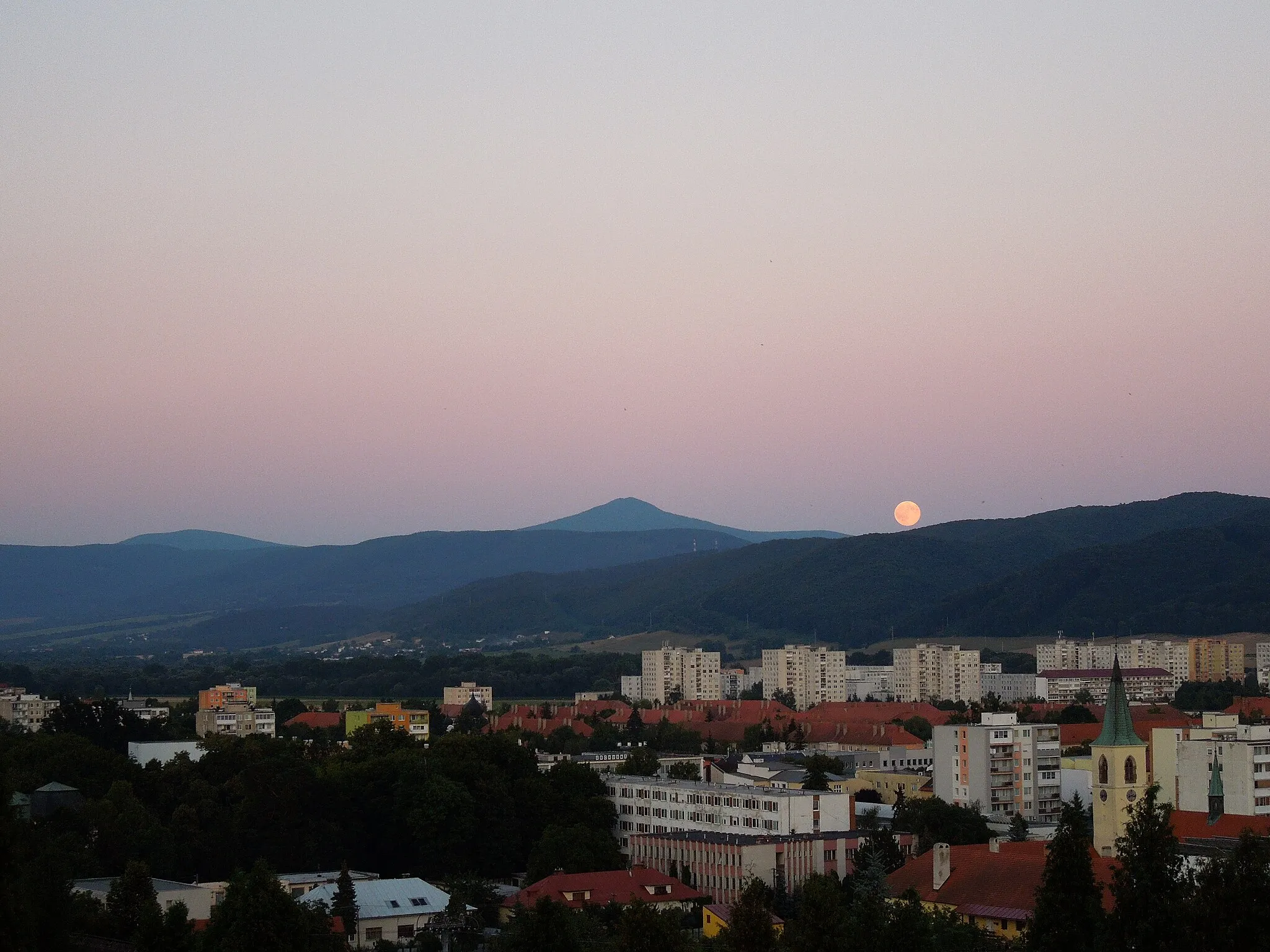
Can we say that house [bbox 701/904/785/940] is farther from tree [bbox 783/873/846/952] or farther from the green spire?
tree [bbox 783/873/846/952]

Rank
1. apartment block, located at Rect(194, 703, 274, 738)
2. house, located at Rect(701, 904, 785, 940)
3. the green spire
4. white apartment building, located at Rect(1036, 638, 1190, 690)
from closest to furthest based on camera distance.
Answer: house, located at Rect(701, 904, 785, 940) < the green spire < apartment block, located at Rect(194, 703, 274, 738) < white apartment building, located at Rect(1036, 638, 1190, 690)

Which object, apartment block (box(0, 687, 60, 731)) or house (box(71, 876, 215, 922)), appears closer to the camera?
house (box(71, 876, 215, 922))

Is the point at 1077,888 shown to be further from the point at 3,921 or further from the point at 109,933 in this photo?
the point at 109,933

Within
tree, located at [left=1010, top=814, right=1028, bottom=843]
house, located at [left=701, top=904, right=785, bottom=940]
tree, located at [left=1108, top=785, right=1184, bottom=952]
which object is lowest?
house, located at [left=701, top=904, right=785, bottom=940]

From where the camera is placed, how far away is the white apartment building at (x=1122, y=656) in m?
122

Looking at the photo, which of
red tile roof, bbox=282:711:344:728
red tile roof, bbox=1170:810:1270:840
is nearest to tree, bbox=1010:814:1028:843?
red tile roof, bbox=1170:810:1270:840

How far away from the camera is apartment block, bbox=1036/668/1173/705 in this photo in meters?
107

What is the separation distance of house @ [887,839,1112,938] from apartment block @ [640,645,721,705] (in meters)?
78.9

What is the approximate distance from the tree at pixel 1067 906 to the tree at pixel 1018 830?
711 inches

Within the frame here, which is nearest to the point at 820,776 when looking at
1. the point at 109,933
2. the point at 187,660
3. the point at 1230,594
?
the point at 109,933

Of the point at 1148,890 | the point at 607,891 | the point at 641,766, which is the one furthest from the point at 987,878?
the point at 641,766

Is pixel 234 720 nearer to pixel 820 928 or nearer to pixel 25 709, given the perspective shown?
pixel 25 709

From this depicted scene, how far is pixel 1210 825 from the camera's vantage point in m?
39.2

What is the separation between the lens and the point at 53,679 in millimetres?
133250
